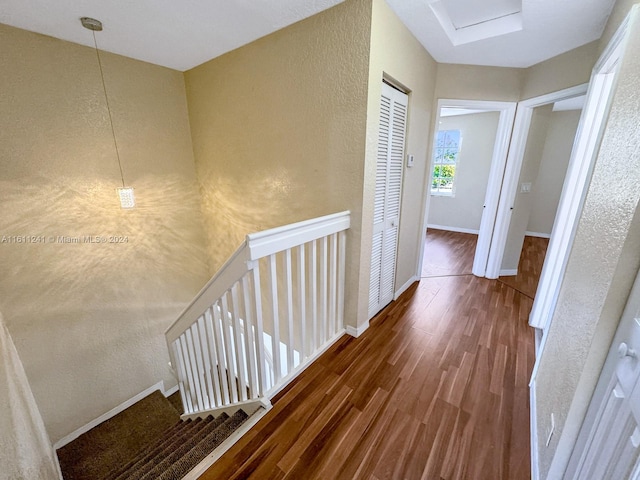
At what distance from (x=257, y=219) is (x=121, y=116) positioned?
1598mm

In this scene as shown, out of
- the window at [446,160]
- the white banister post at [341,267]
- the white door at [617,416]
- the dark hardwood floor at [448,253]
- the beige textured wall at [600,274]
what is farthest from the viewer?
the window at [446,160]

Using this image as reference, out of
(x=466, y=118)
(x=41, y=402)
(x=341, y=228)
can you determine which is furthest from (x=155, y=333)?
(x=466, y=118)

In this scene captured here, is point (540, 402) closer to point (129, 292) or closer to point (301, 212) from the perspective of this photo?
point (301, 212)

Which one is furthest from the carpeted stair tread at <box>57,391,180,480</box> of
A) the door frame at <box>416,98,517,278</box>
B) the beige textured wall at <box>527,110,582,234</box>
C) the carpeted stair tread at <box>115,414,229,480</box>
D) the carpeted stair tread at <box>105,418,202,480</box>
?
the beige textured wall at <box>527,110,582,234</box>

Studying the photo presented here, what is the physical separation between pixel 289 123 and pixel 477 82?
79.8 inches

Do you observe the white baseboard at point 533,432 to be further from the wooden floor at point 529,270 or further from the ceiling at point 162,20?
the ceiling at point 162,20

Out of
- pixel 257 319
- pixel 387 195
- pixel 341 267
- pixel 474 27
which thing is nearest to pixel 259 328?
pixel 257 319

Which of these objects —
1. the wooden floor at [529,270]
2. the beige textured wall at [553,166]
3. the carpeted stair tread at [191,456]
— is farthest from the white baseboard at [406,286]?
the beige textured wall at [553,166]

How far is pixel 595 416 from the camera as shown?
31.0 inches

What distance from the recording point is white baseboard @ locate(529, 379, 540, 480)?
1.14 metres

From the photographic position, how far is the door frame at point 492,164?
261 centimetres

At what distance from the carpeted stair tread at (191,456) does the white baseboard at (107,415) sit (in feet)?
5.84

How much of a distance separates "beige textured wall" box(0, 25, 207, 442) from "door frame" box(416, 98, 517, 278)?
2.78m

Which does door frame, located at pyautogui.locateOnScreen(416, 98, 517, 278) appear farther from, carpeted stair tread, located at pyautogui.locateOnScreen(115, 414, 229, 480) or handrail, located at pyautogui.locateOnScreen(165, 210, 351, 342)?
carpeted stair tread, located at pyautogui.locateOnScreen(115, 414, 229, 480)
